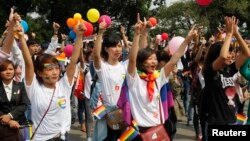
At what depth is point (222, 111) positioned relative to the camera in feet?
14.8

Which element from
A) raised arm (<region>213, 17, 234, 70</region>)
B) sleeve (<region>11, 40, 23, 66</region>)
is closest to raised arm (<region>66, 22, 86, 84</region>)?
sleeve (<region>11, 40, 23, 66</region>)

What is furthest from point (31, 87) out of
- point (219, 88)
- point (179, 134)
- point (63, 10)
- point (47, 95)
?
point (63, 10)

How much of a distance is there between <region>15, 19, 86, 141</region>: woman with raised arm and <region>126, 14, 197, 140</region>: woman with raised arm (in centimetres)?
56

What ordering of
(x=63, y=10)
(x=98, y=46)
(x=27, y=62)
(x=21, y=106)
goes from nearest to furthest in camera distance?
(x=27, y=62) < (x=21, y=106) < (x=98, y=46) < (x=63, y=10)

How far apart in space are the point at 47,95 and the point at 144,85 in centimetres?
97

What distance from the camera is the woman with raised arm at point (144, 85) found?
4.29 m

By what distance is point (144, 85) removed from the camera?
437cm

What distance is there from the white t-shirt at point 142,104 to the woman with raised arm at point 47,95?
→ 2.08 feet

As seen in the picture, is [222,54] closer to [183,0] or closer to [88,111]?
[88,111]

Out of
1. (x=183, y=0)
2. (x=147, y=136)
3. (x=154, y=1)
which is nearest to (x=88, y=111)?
(x=147, y=136)

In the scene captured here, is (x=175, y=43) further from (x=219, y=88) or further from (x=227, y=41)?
(x=227, y=41)

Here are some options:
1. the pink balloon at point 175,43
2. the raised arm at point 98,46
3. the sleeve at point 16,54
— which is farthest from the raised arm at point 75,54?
the pink balloon at point 175,43

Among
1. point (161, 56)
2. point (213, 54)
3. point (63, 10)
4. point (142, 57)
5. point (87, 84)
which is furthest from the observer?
point (63, 10)

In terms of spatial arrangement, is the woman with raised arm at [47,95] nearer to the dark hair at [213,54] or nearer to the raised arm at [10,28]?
the raised arm at [10,28]
